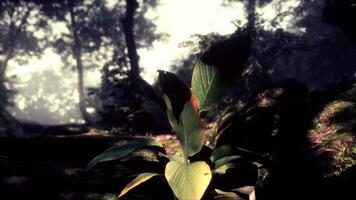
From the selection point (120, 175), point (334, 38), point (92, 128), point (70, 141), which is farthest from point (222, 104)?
point (334, 38)

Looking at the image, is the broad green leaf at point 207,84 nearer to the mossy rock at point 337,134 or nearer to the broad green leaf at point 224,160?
the broad green leaf at point 224,160

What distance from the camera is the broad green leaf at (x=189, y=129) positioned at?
226 centimetres

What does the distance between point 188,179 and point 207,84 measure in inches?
32.7

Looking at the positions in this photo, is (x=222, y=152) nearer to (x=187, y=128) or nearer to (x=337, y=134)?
(x=187, y=128)

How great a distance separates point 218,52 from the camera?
232 centimetres

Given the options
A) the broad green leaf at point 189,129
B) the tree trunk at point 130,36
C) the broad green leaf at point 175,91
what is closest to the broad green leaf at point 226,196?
the broad green leaf at point 189,129

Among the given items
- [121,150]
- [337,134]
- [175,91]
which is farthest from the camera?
[337,134]

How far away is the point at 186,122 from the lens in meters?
2.30

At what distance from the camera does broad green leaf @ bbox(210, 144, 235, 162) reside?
2510 mm

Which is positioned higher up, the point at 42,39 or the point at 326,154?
the point at 42,39

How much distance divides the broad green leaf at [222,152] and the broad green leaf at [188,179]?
1.60ft

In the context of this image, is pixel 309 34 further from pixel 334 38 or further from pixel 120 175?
pixel 120 175

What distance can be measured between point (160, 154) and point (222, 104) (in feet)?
19.6

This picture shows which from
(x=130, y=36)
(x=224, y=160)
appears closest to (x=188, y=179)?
(x=224, y=160)
